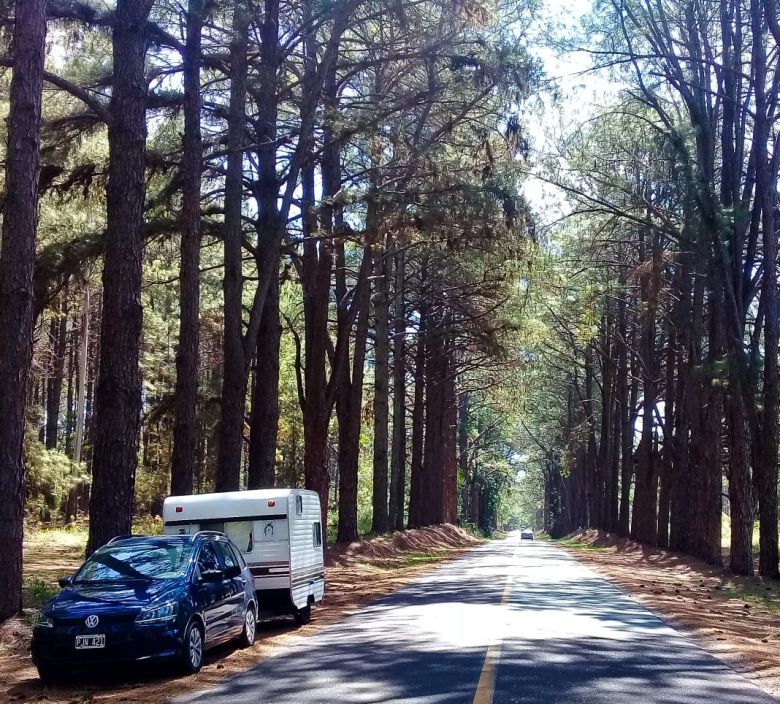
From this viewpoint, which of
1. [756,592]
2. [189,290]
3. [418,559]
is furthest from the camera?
[418,559]

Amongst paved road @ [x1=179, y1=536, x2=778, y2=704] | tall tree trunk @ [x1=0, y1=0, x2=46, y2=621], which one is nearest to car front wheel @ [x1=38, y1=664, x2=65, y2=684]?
paved road @ [x1=179, y1=536, x2=778, y2=704]

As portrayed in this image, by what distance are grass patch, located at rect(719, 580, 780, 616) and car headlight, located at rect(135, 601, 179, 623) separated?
39.5 ft

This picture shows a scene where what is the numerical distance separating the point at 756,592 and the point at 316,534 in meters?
10.4

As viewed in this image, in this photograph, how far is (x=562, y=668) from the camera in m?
11.0

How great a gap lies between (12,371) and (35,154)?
3.15 meters

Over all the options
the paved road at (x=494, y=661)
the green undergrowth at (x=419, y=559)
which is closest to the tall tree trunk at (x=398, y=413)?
the green undergrowth at (x=419, y=559)

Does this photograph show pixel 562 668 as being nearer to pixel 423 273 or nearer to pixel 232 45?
pixel 232 45

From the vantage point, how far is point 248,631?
1372 centimetres

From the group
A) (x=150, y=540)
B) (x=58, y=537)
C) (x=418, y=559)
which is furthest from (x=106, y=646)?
(x=418, y=559)

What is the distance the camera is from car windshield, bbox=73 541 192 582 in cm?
1195

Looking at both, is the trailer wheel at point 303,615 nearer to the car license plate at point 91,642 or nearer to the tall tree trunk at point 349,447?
the car license plate at point 91,642

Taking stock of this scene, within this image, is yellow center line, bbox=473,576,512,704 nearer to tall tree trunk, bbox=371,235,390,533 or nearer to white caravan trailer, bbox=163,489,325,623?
white caravan trailer, bbox=163,489,325,623

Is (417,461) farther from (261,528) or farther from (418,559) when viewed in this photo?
(261,528)

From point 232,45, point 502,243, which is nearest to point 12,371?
point 232,45
